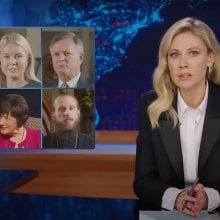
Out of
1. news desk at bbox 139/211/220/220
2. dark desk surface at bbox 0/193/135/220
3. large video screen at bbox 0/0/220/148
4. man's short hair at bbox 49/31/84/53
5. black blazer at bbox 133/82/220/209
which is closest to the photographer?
news desk at bbox 139/211/220/220

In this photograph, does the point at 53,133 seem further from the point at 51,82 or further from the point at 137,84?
the point at 137,84

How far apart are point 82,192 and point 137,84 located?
0.75 metres

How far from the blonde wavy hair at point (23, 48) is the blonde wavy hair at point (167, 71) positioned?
147cm

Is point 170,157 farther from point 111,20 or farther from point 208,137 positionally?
point 111,20

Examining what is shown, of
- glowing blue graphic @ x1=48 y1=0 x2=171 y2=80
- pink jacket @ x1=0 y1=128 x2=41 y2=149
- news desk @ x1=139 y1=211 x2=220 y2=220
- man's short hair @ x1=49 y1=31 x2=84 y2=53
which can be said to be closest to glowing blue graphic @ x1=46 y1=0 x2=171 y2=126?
glowing blue graphic @ x1=48 y1=0 x2=171 y2=80

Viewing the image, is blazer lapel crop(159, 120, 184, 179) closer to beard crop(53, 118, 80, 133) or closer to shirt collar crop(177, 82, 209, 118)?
shirt collar crop(177, 82, 209, 118)

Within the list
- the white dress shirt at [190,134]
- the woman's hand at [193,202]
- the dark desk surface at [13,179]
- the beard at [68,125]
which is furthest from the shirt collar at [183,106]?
the beard at [68,125]

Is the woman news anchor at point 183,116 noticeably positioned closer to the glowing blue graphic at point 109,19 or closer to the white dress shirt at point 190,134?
the white dress shirt at point 190,134

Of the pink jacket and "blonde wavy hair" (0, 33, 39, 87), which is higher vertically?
"blonde wavy hair" (0, 33, 39, 87)

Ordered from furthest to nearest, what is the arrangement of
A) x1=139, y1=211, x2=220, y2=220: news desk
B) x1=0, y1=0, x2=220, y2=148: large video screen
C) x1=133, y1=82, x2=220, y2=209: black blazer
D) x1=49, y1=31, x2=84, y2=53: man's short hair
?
1. x1=0, y1=0, x2=220, y2=148: large video screen
2. x1=49, y1=31, x2=84, y2=53: man's short hair
3. x1=133, y1=82, x2=220, y2=209: black blazer
4. x1=139, y1=211, x2=220, y2=220: news desk

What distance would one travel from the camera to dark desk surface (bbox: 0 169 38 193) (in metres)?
1.38

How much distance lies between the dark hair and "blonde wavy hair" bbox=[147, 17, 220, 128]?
1.45 metres

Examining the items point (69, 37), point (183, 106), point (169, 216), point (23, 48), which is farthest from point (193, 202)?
point (23, 48)

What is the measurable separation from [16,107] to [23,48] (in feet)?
1.15
